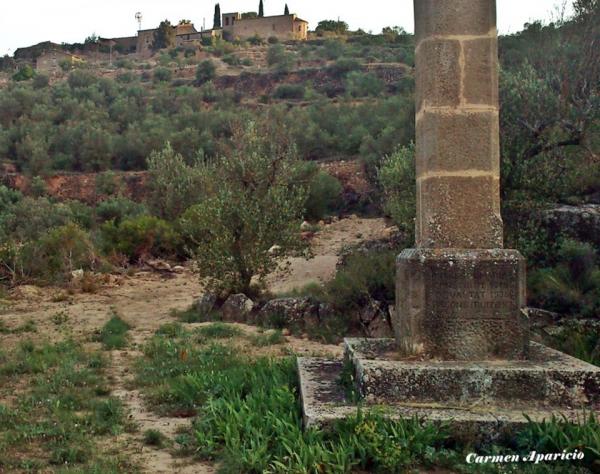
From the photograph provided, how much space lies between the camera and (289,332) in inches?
400

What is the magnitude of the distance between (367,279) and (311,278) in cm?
482

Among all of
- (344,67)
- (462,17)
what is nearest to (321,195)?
(462,17)

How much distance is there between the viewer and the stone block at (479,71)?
4.73m

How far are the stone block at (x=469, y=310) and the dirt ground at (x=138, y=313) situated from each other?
1.81 m

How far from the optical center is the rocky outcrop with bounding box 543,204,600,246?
11.3 m

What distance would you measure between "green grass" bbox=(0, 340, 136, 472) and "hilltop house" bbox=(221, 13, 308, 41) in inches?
2859

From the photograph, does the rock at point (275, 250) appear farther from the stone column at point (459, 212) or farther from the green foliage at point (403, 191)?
the stone column at point (459, 212)

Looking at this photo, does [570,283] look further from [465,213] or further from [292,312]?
[465,213]

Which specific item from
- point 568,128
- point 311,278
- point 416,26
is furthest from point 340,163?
point 416,26

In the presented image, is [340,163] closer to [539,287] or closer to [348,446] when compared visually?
[539,287]

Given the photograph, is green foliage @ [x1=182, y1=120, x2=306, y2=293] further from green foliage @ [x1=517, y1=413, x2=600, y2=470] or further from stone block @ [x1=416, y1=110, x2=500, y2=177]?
green foliage @ [x1=517, y1=413, x2=600, y2=470]

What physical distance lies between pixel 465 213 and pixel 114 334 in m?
6.86

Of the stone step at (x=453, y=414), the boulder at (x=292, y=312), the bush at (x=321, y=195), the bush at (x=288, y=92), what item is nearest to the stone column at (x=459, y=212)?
the stone step at (x=453, y=414)

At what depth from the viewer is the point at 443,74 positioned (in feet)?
15.5
